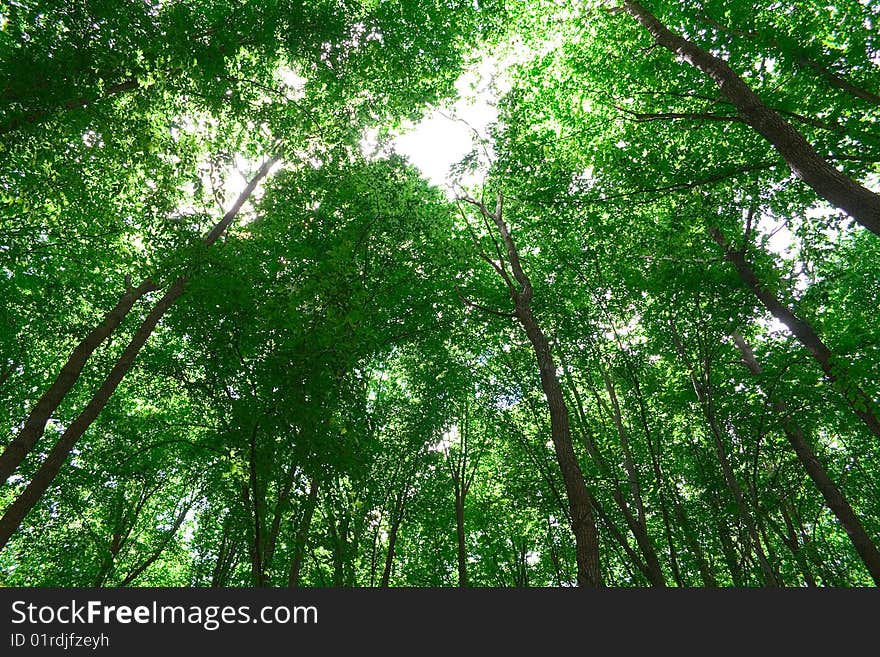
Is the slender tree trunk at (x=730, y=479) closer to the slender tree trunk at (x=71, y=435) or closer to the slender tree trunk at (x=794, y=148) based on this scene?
the slender tree trunk at (x=794, y=148)

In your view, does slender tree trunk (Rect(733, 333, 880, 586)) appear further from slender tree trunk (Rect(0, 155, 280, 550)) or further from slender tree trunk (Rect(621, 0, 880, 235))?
slender tree trunk (Rect(0, 155, 280, 550))

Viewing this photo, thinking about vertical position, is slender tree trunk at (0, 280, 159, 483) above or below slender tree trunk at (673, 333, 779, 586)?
above

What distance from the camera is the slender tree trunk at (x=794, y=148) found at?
4691 millimetres

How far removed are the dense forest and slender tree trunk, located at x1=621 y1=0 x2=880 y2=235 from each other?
3cm

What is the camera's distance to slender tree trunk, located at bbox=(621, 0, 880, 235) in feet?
15.4

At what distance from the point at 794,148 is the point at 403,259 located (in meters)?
5.71

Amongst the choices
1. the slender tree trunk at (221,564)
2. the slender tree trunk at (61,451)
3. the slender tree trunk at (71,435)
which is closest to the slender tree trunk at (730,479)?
the slender tree trunk at (71,435)

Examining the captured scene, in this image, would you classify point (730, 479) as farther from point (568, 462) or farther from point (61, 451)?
point (61, 451)

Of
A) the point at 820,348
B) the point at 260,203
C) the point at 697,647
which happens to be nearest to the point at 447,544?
the point at 820,348

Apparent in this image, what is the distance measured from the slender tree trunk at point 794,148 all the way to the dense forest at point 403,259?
35 millimetres

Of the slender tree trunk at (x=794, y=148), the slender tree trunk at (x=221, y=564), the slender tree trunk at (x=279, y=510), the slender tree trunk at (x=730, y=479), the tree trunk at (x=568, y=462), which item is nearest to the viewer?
the slender tree trunk at (x=279, y=510)

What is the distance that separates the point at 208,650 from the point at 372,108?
335 inches

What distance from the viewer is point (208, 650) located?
2.05 metres

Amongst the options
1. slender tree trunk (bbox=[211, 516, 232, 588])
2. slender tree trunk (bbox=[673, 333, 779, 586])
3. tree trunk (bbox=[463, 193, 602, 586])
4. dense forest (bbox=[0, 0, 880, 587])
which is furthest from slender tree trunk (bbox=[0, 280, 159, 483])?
slender tree trunk (bbox=[673, 333, 779, 586])
